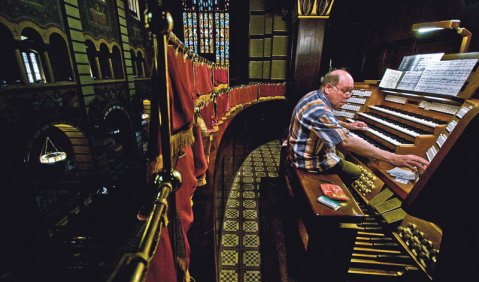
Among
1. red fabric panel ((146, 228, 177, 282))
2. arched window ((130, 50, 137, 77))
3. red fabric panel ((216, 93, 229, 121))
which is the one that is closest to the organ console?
red fabric panel ((146, 228, 177, 282))

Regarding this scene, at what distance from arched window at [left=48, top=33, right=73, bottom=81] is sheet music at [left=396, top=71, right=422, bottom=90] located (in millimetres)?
10017

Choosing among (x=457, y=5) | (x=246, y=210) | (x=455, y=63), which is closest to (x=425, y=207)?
(x=455, y=63)

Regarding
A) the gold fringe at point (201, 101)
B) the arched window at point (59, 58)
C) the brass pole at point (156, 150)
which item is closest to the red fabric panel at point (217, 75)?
the gold fringe at point (201, 101)

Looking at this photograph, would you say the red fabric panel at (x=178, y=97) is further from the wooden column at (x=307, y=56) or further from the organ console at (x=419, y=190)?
the wooden column at (x=307, y=56)

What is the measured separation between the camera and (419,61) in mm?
3375

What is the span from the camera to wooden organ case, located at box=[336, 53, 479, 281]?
44.9 inches

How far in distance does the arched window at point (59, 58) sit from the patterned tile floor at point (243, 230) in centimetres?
755

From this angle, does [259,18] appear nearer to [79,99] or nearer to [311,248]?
[79,99]

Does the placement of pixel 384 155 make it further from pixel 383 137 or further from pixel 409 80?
pixel 409 80

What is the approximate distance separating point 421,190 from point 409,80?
2921 mm

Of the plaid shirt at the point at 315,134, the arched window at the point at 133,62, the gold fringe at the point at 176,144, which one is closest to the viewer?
the gold fringe at the point at 176,144

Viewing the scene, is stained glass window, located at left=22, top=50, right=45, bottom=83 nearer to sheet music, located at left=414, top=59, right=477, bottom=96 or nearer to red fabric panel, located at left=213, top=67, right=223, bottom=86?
red fabric panel, located at left=213, top=67, right=223, bottom=86

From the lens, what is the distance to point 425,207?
4.21ft

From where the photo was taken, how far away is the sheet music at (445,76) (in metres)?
2.56
